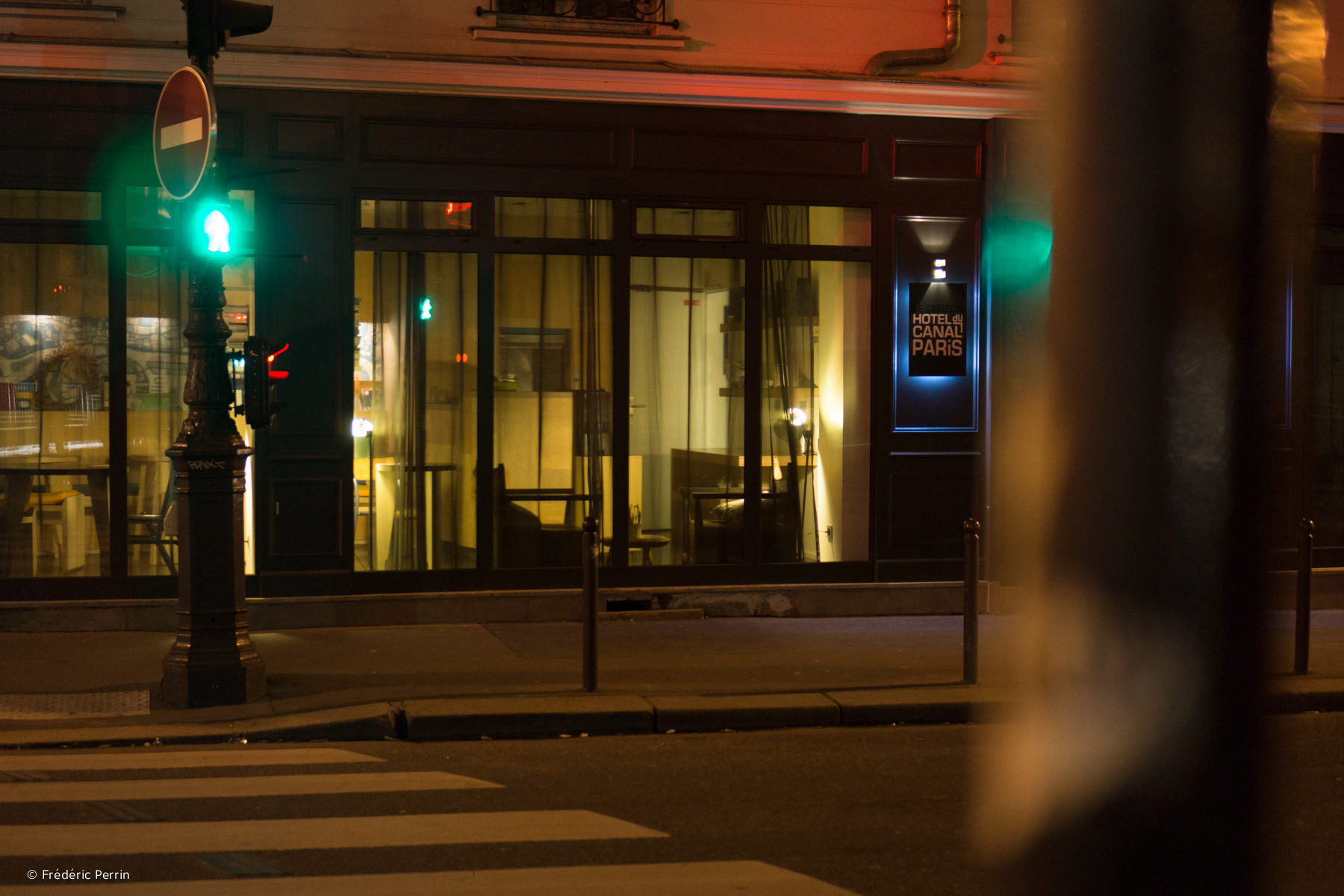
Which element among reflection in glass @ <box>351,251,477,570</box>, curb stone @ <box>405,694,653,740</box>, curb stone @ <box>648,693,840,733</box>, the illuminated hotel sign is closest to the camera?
curb stone @ <box>405,694,653,740</box>

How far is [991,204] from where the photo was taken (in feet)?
36.0

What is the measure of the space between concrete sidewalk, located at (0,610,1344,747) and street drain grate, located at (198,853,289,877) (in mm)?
2190

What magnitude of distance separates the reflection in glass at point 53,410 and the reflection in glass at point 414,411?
2.02 metres

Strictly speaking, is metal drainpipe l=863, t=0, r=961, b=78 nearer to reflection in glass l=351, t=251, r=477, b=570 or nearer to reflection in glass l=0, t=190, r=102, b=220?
reflection in glass l=351, t=251, r=477, b=570

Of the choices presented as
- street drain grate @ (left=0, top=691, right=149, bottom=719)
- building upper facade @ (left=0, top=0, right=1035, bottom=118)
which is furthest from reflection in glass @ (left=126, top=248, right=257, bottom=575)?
street drain grate @ (left=0, top=691, right=149, bottom=719)

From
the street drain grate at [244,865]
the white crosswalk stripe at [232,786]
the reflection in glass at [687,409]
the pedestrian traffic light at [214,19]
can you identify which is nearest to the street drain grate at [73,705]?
the white crosswalk stripe at [232,786]

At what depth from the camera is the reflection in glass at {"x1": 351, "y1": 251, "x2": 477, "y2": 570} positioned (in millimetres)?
10461

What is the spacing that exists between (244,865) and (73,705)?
328 centimetres

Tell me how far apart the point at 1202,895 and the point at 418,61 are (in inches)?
397

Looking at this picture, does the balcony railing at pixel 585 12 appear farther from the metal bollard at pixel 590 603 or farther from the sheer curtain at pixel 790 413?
the metal bollard at pixel 590 603

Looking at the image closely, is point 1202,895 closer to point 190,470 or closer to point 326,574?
point 190,470

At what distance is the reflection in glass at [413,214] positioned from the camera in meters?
10.3

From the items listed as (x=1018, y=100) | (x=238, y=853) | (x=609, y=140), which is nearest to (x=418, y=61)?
(x=609, y=140)

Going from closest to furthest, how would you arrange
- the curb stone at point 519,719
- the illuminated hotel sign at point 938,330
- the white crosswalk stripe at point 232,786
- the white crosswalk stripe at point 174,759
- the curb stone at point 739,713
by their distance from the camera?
the white crosswalk stripe at point 232,786 → the white crosswalk stripe at point 174,759 → the curb stone at point 519,719 → the curb stone at point 739,713 → the illuminated hotel sign at point 938,330
